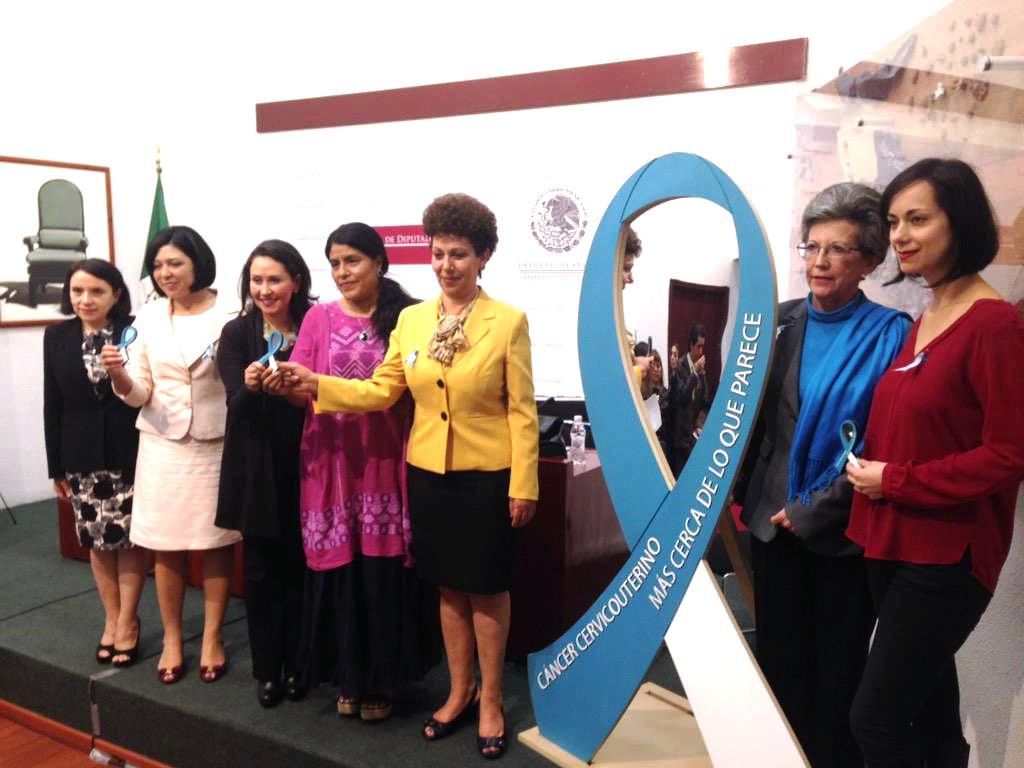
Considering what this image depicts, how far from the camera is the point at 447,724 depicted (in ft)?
7.35

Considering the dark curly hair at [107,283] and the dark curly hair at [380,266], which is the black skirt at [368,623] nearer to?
the dark curly hair at [380,266]

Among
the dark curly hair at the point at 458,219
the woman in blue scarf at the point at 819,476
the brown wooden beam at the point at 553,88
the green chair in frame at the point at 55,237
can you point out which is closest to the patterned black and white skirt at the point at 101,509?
the dark curly hair at the point at 458,219

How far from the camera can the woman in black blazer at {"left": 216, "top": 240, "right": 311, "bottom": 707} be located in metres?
2.25

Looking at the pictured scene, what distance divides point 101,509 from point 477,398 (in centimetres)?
148

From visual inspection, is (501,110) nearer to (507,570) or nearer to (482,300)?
(482,300)

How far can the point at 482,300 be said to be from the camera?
6.75 feet

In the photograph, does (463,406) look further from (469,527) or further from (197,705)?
(197,705)

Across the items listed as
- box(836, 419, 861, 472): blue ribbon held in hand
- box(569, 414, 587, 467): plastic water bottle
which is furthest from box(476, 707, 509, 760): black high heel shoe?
box(836, 419, 861, 472): blue ribbon held in hand

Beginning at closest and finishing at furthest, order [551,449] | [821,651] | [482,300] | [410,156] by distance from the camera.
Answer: [821,651] → [482,300] → [551,449] → [410,156]

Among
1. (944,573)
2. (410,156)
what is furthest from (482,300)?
(410,156)

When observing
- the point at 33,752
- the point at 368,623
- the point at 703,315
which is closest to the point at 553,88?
the point at 703,315

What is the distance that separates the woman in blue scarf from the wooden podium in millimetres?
873

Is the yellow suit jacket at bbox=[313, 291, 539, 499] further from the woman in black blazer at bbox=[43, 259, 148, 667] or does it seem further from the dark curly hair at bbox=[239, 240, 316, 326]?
the woman in black blazer at bbox=[43, 259, 148, 667]

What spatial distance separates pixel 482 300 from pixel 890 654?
47.2 inches
